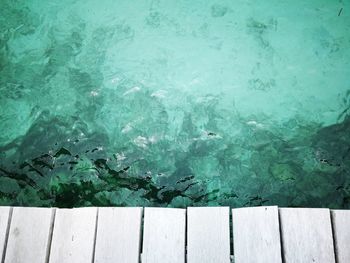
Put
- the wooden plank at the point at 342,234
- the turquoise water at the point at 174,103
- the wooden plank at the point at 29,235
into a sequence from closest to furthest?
the wooden plank at the point at 342,234 → the wooden plank at the point at 29,235 → the turquoise water at the point at 174,103

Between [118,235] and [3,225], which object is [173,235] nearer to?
[118,235]

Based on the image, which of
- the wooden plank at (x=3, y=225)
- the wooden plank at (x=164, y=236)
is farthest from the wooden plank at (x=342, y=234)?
the wooden plank at (x=3, y=225)

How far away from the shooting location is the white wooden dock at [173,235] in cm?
138

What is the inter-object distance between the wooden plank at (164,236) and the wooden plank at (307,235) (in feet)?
1.46

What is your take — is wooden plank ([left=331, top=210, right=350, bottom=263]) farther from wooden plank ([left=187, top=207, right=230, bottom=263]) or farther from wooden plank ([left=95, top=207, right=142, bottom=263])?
wooden plank ([left=95, top=207, right=142, bottom=263])

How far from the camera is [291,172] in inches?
78.4

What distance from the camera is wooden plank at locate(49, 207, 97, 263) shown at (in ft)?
4.79

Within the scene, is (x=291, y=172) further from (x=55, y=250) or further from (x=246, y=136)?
(x=55, y=250)

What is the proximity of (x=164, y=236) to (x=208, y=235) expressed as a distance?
0.65 ft

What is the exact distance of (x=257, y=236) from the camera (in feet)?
4.61

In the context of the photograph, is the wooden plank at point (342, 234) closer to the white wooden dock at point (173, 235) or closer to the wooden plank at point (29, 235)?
the white wooden dock at point (173, 235)

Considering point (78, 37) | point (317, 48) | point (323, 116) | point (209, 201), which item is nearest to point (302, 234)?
point (209, 201)

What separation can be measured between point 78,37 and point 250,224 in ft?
6.11

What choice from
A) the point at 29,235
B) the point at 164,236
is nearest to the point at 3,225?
the point at 29,235
